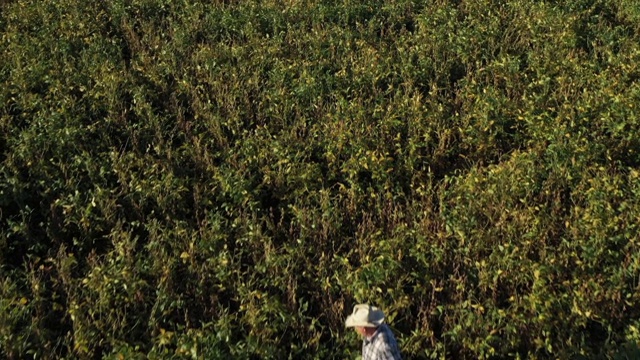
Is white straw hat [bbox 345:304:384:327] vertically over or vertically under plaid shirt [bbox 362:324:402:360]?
over

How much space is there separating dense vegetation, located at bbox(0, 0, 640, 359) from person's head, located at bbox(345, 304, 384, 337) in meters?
0.66

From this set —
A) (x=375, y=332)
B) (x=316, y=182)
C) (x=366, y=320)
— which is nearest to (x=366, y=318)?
(x=366, y=320)

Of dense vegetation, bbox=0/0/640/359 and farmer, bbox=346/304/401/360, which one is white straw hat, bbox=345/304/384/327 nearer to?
farmer, bbox=346/304/401/360

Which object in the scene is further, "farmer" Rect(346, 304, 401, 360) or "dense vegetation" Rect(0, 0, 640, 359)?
"dense vegetation" Rect(0, 0, 640, 359)

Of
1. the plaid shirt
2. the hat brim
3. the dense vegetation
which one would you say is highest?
the hat brim

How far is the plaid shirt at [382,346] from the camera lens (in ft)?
15.6

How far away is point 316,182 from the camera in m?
7.23

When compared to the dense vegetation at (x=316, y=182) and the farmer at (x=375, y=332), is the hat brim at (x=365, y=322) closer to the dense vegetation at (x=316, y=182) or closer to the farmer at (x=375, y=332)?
the farmer at (x=375, y=332)

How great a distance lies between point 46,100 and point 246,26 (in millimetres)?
3283

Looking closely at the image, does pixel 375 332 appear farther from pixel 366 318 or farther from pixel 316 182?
pixel 316 182

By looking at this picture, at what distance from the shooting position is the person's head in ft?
15.5

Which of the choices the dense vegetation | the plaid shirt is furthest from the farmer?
the dense vegetation

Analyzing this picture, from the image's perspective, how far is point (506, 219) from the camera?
263 inches

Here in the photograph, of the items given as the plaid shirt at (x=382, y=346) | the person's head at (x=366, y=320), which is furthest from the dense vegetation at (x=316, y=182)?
the person's head at (x=366, y=320)
